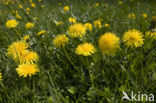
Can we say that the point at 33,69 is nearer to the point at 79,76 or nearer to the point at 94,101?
the point at 79,76

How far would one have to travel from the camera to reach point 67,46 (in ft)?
5.15

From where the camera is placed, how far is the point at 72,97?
112 centimetres

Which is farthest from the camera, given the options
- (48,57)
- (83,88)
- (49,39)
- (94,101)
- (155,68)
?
(49,39)

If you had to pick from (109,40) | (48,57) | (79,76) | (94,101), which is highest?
(109,40)

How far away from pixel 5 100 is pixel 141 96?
3.05ft

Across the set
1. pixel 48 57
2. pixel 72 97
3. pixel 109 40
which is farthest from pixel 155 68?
pixel 48 57

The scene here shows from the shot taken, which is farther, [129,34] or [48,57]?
[48,57]

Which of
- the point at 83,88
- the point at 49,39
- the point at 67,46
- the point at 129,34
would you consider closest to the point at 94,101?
the point at 83,88

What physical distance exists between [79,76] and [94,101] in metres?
0.24

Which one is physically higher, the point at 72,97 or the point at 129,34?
the point at 129,34

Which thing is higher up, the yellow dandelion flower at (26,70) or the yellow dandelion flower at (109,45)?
the yellow dandelion flower at (109,45)

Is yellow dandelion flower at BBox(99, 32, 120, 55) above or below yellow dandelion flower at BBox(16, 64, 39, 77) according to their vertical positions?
above

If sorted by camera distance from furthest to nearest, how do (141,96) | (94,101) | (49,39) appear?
(49,39)
(94,101)
(141,96)

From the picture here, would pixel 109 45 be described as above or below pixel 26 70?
above
